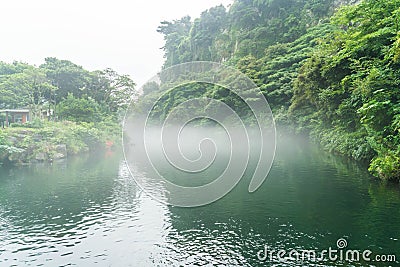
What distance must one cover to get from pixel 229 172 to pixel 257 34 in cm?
3234

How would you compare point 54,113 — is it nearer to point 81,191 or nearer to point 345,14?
point 81,191

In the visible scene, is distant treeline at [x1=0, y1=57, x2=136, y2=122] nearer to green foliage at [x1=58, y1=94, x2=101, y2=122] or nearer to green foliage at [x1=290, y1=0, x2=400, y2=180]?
green foliage at [x1=58, y1=94, x2=101, y2=122]

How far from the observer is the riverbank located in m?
27.2

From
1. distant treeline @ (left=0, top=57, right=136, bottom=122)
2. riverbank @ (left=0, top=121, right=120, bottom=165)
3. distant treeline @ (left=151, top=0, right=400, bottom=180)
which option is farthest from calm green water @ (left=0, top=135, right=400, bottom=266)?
distant treeline @ (left=0, top=57, right=136, bottom=122)

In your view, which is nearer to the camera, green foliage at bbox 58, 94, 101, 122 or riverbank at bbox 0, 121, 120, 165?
riverbank at bbox 0, 121, 120, 165

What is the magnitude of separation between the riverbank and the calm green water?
1145 cm

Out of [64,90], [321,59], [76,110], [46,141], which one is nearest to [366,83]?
[321,59]

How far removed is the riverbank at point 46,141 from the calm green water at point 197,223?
1145 centimetres

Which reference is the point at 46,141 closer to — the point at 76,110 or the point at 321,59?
the point at 76,110

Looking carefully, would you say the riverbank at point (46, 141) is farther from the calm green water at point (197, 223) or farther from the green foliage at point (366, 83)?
the green foliage at point (366, 83)

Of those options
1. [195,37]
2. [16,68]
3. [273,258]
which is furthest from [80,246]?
[195,37]

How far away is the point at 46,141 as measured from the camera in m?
30.3

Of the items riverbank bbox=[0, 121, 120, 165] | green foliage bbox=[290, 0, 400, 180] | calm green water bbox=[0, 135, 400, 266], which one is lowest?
calm green water bbox=[0, 135, 400, 266]

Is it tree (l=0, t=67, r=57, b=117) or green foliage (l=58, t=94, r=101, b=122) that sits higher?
tree (l=0, t=67, r=57, b=117)
